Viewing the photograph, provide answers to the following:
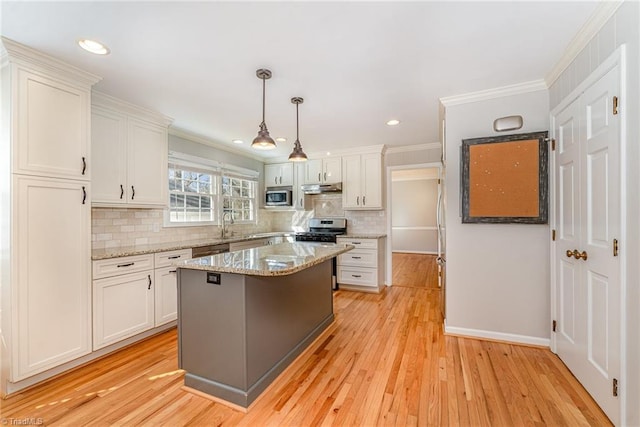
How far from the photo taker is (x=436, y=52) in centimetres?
197

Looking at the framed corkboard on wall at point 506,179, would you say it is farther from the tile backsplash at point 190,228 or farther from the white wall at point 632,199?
the tile backsplash at point 190,228

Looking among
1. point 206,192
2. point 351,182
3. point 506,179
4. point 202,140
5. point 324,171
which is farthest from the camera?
point 324,171

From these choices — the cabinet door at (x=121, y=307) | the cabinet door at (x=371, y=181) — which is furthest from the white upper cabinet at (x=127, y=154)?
the cabinet door at (x=371, y=181)

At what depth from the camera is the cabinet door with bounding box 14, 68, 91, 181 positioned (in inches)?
76.3

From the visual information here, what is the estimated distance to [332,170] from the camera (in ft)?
16.2

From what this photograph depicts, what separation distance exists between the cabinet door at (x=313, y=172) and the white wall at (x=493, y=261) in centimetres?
261

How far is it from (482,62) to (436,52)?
0.45 metres

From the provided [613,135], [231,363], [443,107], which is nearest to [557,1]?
[613,135]

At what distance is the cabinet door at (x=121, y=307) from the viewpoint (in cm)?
238

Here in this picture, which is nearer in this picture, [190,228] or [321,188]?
[190,228]

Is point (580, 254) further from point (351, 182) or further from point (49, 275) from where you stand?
point (49, 275)

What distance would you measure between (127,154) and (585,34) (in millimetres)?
3942

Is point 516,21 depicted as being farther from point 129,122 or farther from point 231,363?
point 129,122

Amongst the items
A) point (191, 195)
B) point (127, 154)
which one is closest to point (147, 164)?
point (127, 154)
